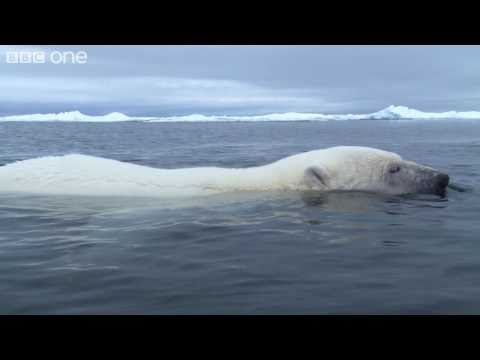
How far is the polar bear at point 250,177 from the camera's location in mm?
12141

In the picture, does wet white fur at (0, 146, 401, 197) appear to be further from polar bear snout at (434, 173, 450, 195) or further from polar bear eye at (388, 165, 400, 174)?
polar bear snout at (434, 173, 450, 195)

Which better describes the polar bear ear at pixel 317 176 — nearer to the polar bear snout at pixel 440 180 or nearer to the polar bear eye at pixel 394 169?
the polar bear eye at pixel 394 169

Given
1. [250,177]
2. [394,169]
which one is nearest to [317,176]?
[250,177]

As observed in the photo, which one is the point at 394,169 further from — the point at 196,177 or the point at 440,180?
the point at 196,177

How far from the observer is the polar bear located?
12141 millimetres

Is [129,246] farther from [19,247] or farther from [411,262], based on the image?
[411,262]

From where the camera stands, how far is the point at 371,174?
12227 mm

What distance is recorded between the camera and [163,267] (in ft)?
24.9

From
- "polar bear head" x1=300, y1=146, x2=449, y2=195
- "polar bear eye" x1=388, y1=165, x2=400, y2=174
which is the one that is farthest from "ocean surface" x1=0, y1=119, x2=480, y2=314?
"polar bear eye" x1=388, y1=165, x2=400, y2=174

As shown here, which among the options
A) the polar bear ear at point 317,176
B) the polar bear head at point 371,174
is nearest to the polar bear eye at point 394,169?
the polar bear head at point 371,174

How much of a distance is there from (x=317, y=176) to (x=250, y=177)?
156 centimetres
